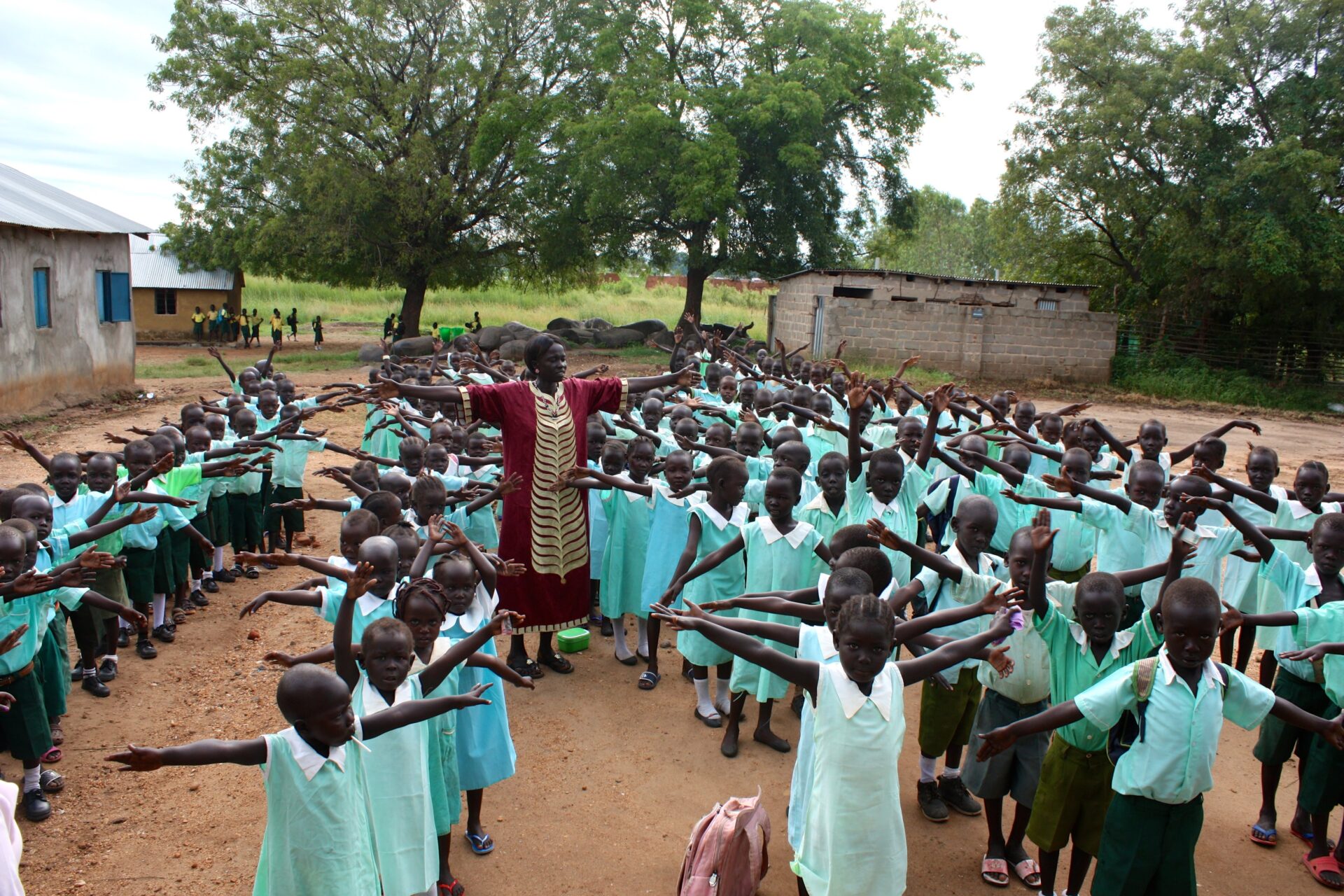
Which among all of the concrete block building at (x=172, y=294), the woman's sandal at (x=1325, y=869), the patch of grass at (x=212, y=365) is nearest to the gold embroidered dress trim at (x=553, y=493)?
the woman's sandal at (x=1325, y=869)

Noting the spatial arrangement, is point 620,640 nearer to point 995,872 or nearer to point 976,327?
point 995,872

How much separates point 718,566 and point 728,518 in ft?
0.80

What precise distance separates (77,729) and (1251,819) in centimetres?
528

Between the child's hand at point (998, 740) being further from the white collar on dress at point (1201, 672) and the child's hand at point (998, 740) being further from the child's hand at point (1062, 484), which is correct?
the child's hand at point (1062, 484)

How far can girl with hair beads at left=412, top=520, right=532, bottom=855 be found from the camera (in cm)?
360

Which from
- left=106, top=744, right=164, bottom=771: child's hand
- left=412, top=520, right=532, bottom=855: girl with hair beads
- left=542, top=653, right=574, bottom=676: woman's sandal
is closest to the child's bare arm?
left=106, top=744, right=164, bottom=771: child's hand

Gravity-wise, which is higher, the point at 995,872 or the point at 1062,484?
the point at 1062,484

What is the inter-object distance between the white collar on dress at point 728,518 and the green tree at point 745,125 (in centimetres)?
1519

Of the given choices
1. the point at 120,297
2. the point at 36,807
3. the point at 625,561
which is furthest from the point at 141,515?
the point at 120,297

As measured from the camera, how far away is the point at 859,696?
2785 mm

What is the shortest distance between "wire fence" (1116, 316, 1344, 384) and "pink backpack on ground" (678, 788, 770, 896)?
18033 millimetres

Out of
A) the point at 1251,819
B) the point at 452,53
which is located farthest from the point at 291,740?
the point at 452,53

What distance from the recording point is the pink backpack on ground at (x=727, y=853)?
125 inches

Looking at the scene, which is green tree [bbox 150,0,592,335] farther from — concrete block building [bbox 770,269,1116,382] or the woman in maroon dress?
the woman in maroon dress
